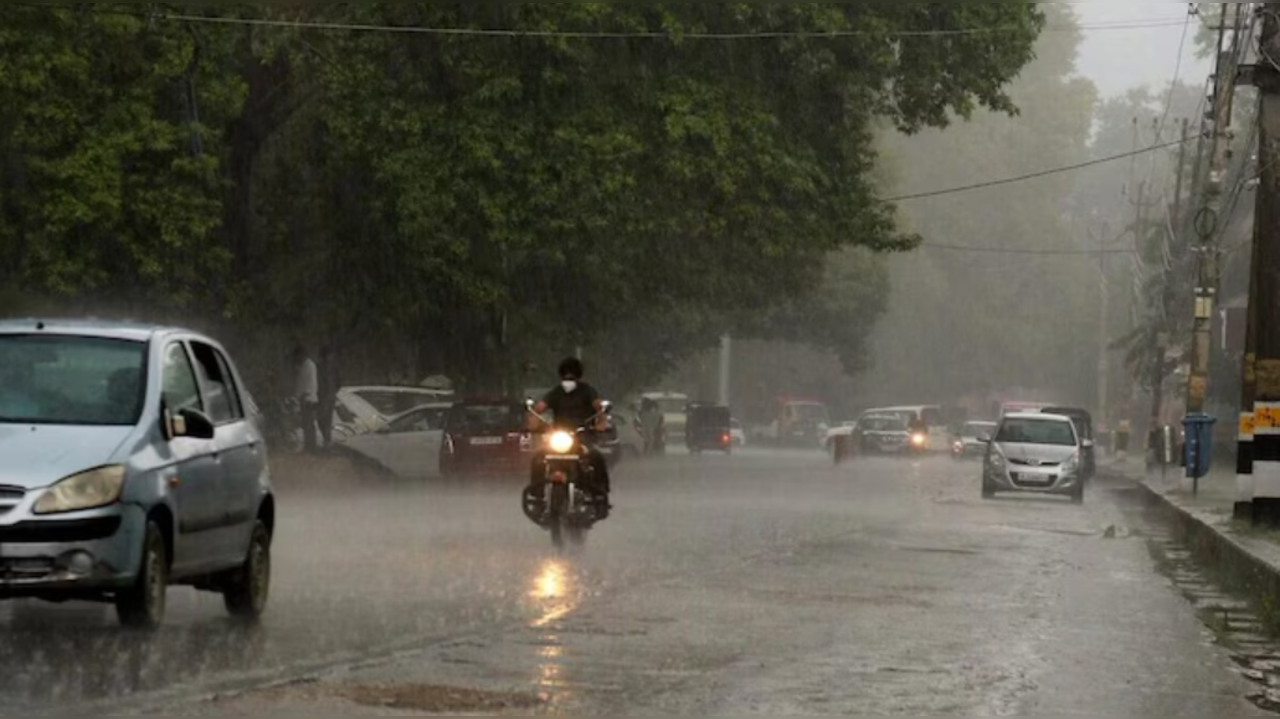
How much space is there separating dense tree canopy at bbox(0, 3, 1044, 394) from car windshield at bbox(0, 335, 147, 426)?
67.9 ft

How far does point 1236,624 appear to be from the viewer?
55.5 ft

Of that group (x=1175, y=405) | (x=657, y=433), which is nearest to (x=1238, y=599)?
(x=657, y=433)


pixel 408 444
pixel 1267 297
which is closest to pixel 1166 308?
pixel 408 444

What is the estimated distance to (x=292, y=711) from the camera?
32.7ft

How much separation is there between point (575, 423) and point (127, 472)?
10.4 m

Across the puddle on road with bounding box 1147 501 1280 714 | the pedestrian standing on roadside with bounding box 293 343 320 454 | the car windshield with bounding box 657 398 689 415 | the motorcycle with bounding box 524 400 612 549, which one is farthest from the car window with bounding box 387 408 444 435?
the car windshield with bounding box 657 398 689 415

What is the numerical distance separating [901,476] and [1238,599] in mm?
31480

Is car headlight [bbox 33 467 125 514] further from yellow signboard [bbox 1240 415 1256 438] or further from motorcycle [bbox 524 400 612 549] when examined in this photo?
yellow signboard [bbox 1240 415 1256 438]

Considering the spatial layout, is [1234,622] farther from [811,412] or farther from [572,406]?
[811,412]

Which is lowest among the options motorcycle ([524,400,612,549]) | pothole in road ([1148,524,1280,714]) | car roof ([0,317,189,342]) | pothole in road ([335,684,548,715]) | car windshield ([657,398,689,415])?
pothole in road ([335,684,548,715])

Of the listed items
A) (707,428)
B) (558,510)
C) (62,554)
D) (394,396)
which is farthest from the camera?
(707,428)

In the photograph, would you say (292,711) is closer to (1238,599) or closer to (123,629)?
(123,629)

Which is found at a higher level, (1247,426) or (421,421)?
(1247,426)

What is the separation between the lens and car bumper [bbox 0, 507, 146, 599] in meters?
11.9
